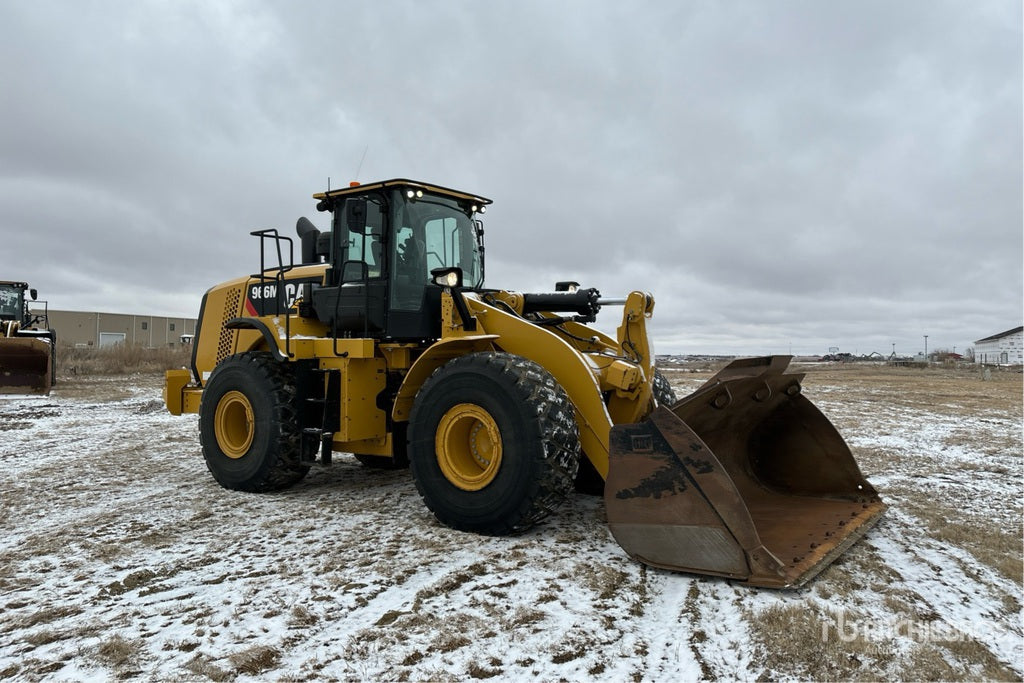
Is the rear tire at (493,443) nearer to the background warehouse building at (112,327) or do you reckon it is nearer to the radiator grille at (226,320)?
the radiator grille at (226,320)

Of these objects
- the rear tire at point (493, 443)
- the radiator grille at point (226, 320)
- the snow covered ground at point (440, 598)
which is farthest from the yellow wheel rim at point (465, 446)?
the radiator grille at point (226, 320)

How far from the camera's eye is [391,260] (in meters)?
5.81

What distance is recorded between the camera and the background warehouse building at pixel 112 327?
52.2 meters

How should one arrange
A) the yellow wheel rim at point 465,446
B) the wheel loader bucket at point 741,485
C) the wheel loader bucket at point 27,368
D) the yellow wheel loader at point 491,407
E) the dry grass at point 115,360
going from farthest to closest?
the dry grass at point 115,360, the wheel loader bucket at point 27,368, the yellow wheel rim at point 465,446, the yellow wheel loader at point 491,407, the wheel loader bucket at point 741,485

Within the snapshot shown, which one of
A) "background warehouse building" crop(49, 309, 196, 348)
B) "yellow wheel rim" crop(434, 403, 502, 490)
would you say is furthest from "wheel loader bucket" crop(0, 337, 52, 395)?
"background warehouse building" crop(49, 309, 196, 348)

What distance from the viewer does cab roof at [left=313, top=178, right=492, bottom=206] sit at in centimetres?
584

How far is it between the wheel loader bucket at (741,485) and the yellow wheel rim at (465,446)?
1.12 m

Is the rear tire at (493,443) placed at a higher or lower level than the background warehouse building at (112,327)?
lower

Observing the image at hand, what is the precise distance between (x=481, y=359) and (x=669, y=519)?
1.69 m

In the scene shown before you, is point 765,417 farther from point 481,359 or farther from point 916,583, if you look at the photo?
point 481,359

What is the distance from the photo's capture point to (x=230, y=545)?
180 inches

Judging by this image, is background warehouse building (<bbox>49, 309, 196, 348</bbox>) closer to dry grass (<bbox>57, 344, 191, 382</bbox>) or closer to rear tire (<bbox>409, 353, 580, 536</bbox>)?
dry grass (<bbox>57, 344, 191, 382</bbox>)

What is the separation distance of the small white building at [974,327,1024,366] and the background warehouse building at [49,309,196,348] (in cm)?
8487

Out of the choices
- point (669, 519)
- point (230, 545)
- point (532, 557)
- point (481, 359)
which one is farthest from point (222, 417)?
point (669, 519)
